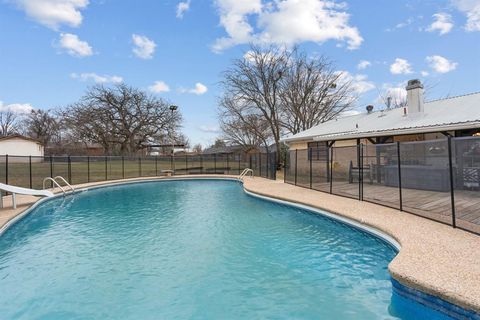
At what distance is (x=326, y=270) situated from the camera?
15.3 feet

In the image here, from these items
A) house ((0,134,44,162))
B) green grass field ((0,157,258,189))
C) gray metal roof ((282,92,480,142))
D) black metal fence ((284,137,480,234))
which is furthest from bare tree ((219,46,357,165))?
house ((0,134,44,162))

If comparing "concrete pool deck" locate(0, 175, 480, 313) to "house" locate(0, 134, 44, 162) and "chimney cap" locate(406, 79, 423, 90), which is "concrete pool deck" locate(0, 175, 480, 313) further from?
"house" locate(0, 134, 44, 162)

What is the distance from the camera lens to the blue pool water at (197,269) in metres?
3.59

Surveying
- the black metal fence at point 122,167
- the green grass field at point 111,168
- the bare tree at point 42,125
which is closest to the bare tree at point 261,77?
the black metal fence at point 122,167

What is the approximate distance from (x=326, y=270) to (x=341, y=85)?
21773 mm

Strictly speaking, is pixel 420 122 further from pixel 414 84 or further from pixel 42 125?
pixel 42 125

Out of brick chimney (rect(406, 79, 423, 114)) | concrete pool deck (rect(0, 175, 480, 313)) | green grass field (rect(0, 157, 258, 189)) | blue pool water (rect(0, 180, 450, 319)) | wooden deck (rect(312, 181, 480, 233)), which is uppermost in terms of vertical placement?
brick chimney (rect(406, 79, 423, 114))

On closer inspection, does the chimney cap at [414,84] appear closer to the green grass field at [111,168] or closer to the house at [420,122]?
the house at [420,122]

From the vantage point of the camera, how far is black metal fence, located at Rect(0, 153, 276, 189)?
16609 millimetres

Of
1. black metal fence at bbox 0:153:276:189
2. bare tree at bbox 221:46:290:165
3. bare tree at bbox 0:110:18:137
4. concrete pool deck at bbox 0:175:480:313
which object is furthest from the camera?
bare tree at bbox 0:110:18:137

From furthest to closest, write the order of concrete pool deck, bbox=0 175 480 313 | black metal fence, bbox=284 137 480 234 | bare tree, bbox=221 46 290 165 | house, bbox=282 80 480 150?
1. bare tree, bbox=221 46 290 165
2. house, bbox=282 80 480 150
3. black metal fence, bbox=284 137 480 234
4. concrete pool deck, bbox=0 175 480 313

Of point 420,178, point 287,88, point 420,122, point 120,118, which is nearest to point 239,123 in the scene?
point 287,88

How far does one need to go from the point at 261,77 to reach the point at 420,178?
58.5ft

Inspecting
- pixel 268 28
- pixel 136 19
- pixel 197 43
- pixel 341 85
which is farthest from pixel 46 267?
pixel 341 85
